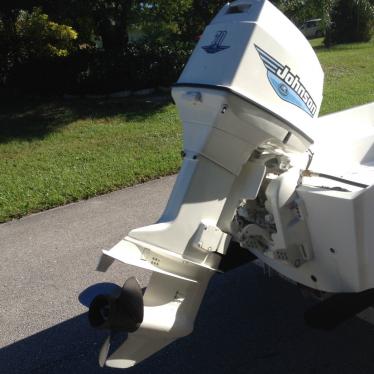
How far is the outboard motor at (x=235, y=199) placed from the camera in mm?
2232

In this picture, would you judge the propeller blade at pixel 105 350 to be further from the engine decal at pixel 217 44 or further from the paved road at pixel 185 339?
the engine decal at pixel 217 44

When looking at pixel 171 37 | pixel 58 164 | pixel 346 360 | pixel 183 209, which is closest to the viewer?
pixel 183 209

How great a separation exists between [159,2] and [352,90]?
434 cm

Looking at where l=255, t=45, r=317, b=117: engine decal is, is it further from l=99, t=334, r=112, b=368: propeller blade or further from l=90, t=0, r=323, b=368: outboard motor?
l=99, t=334, r=112, b=368: propeller blade

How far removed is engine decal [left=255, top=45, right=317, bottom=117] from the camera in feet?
8.01

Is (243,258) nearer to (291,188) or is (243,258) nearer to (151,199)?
(291,188)

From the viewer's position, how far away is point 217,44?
249 centimetres

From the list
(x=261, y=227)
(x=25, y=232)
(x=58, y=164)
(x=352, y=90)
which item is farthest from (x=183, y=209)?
(x=352, y=90)

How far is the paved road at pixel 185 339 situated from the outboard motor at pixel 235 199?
23.3 inches

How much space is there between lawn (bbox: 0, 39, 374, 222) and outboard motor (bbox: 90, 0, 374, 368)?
326 cm

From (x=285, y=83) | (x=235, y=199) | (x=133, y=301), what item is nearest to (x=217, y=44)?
(x=285, y=83)

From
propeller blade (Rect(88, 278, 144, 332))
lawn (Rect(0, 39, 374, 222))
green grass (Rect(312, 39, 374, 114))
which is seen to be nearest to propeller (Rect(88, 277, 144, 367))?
propeller blade (Rect(88, 278, 144, 332))

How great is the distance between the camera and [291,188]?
2.39 metres

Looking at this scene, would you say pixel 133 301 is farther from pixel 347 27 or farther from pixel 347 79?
pixel 347 27
